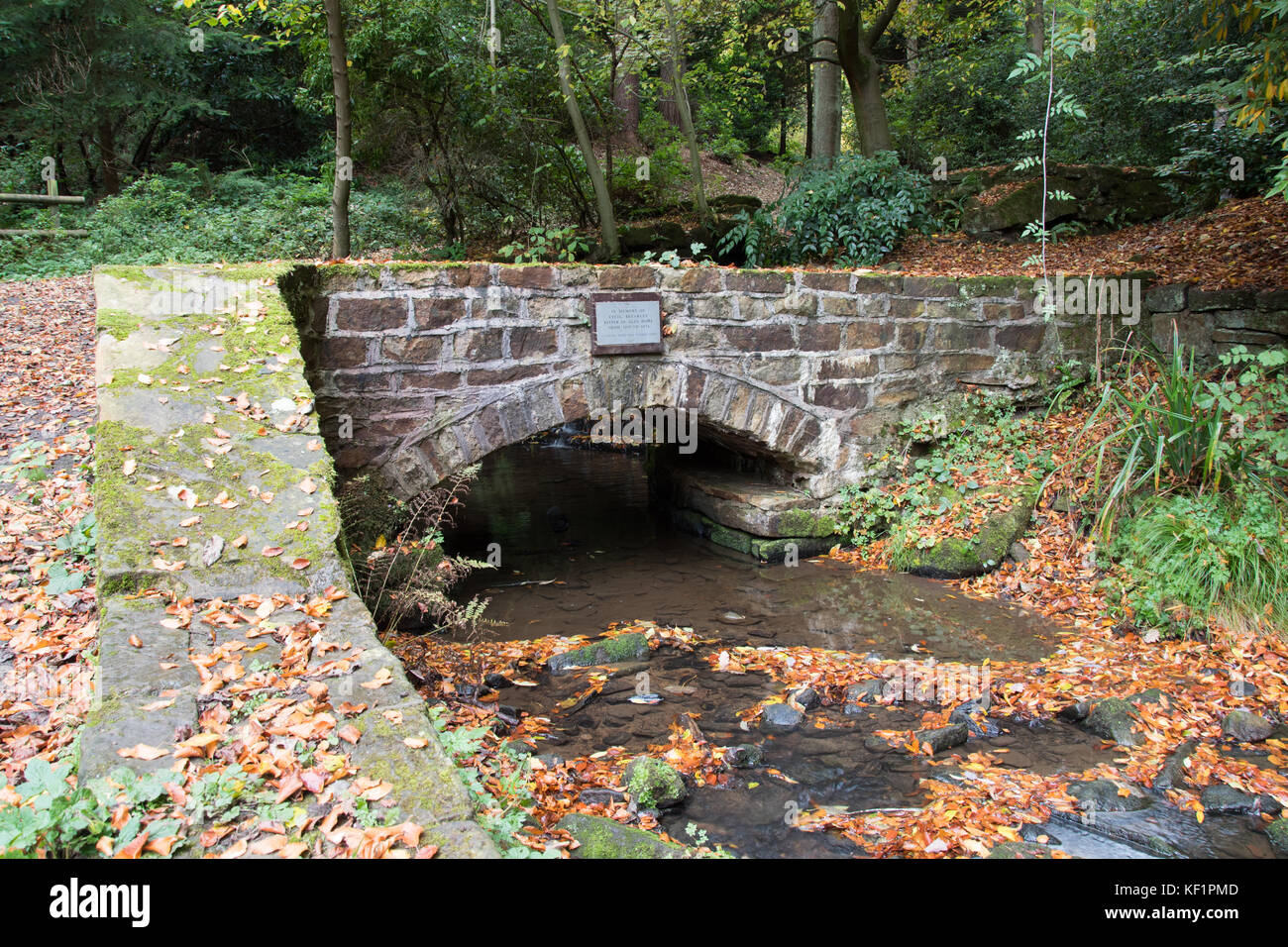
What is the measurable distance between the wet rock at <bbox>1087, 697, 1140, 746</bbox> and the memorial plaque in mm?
3337

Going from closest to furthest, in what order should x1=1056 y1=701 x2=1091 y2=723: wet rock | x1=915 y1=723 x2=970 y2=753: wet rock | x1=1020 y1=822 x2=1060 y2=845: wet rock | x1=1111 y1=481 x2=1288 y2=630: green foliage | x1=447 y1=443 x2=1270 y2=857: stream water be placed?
x1=1020 y1=822 x2=1060 y2=845: wet rock, x1=447 y1=443 x2=1270 y2=857: stream water, x1=915 y1=723 x2=970 y2=753: wet rock, x1=1056 y1=701 x2=1091 y2=723: wet rock, x1=1111 y1=481 x2=1288 y2=630: green foliage

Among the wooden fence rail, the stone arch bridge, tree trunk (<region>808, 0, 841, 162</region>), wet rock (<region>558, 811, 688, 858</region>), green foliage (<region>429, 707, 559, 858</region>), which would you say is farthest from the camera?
tree trunk (<region>808, 0, 841, 162</region>)

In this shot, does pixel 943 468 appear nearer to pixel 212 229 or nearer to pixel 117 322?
pixel 117 322

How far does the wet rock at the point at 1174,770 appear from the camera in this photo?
3.18 metres

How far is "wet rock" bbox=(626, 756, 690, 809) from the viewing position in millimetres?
2879

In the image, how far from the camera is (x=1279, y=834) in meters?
2.86

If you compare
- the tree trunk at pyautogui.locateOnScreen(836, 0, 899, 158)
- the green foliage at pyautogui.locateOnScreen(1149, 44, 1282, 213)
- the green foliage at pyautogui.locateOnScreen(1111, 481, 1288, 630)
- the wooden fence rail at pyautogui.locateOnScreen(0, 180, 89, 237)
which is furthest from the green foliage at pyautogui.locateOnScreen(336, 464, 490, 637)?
the green foliage at pyautogui.locateOnScreen(1149, 44, 1282, 213)

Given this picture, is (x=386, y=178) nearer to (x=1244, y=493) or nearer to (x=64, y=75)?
(x=64, y=75)

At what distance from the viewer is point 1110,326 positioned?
22.0 feet

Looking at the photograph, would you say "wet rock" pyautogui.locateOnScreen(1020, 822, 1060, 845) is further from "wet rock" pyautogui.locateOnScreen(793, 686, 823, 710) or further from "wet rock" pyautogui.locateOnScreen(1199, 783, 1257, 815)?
"wet rock" pyautogui.locateOnScreen(793, 686, 823, 710)

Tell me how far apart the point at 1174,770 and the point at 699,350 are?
12.1ft

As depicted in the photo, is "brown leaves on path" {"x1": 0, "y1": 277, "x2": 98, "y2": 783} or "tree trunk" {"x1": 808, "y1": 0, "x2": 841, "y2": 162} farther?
"tree trunk" {"x1": 808, "y1": 0, "x2": 841, "y2": 162}

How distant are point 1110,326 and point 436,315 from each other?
5.24 metres

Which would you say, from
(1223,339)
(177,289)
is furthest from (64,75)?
(1223,339)
